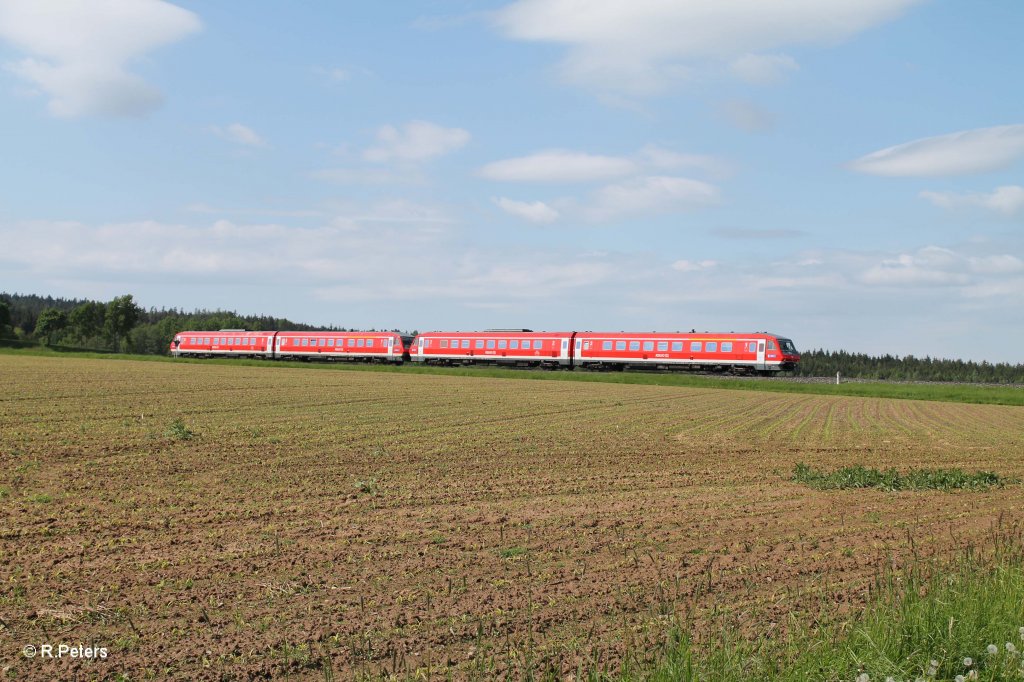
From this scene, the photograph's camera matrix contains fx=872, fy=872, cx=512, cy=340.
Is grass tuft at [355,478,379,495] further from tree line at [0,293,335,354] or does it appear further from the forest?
tree line at [0,293,335,354]

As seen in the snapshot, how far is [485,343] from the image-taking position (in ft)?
232

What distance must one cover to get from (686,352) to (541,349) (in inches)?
461

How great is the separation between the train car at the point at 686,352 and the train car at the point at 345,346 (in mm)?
18390

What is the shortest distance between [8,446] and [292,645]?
13.6 metres

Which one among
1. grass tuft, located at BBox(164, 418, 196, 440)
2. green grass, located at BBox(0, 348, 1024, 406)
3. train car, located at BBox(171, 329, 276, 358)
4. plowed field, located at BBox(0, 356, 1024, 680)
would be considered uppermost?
train car, located at BBox(171, 329, 276, 358)

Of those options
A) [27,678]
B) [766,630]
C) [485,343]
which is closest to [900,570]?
[766,630]

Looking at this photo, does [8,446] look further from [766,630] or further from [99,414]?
[766,630]

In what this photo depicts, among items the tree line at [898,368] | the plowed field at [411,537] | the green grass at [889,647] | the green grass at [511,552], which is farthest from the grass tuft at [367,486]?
the tree line at [898,368]

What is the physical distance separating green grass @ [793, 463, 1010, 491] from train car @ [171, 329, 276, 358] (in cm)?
7345

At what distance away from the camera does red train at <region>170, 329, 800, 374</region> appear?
6050 cm

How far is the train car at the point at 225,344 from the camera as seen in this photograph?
84938 millimetres

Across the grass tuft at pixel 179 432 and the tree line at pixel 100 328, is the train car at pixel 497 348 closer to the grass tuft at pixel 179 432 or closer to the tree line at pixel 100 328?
the grass tuft at pixel 179 432

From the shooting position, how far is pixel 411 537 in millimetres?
10695

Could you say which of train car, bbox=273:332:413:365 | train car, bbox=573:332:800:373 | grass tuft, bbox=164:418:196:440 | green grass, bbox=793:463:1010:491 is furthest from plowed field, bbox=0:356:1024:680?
train car, bbox=273:332:413:365
